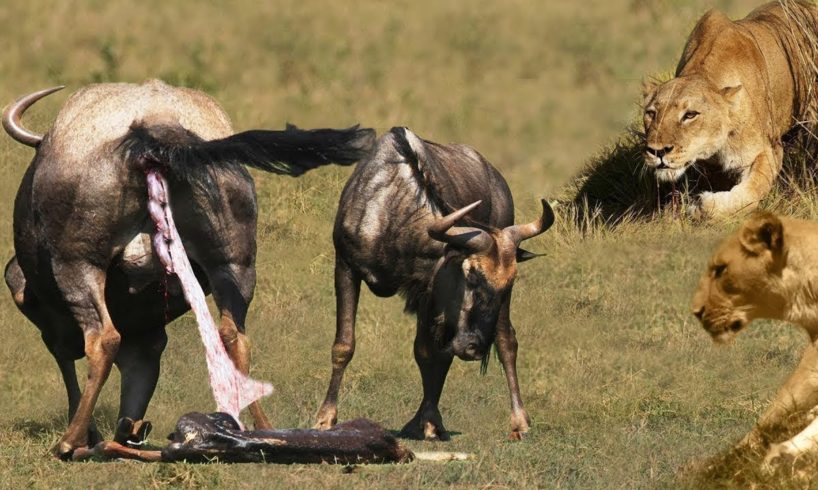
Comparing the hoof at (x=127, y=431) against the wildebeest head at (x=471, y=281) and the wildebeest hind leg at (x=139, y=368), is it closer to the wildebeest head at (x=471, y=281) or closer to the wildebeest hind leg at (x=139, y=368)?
the wildebeest hind leg at (x=139, y=368)

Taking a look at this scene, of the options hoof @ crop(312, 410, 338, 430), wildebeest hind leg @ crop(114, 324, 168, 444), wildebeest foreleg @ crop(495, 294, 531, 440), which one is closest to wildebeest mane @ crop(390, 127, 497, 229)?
wildebeest foreleg @ crop(495, 294, 531, 440)

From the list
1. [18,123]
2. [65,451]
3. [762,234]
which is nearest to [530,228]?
[762,234]

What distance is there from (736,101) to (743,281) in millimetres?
6219

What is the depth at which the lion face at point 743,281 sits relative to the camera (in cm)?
791

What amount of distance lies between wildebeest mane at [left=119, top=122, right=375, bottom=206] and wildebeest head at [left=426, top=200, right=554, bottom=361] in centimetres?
132

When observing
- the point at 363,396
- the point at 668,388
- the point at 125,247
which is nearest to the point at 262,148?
the point at 125,247

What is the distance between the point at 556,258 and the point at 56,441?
21.2ft

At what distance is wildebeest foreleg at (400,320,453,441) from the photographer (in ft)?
34.7

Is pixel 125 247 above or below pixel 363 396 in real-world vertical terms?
above

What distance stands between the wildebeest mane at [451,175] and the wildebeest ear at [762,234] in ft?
9.00

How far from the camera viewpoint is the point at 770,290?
317 inches

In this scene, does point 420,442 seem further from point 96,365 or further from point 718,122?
point 718,122

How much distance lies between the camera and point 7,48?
23547 millimetres

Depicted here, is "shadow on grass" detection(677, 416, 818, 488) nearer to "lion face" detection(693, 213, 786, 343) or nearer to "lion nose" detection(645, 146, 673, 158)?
"lion face" detection(693, 213, 786, 343)
